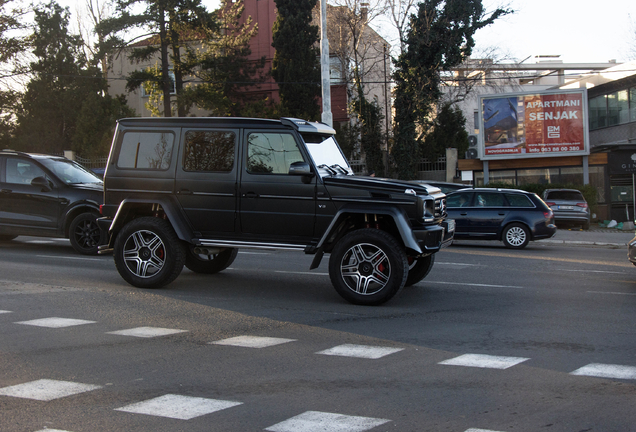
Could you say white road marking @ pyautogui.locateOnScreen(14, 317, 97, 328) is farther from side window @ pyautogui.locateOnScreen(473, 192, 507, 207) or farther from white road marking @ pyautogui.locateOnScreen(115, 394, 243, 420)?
side window @ pyautogui.locateOnScreen(473, 192, 507, 207)

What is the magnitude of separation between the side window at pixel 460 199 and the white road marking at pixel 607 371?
12.4 meters

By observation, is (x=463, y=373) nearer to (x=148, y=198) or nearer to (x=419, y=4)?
(x=148, y=198)

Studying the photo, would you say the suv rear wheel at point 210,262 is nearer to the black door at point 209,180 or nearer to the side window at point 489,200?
the black door at point 209,180

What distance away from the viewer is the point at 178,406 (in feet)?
14.7

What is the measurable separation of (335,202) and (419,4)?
95.8 ft

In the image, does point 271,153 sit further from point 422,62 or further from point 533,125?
point 422,62

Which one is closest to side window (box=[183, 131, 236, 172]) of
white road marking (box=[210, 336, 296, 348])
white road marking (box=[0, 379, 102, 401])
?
white road marking (box=[210, 336, 296, 348])

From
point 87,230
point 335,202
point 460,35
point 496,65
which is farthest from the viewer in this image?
point 496,65

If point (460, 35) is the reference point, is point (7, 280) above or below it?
below

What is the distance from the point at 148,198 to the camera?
8914 mm

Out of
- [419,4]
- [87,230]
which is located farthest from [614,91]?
[87,230]

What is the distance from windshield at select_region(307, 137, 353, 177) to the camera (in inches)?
334

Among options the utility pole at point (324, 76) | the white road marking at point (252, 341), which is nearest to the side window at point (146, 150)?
the white road marking at point (252, 341)

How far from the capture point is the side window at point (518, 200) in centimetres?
1731
